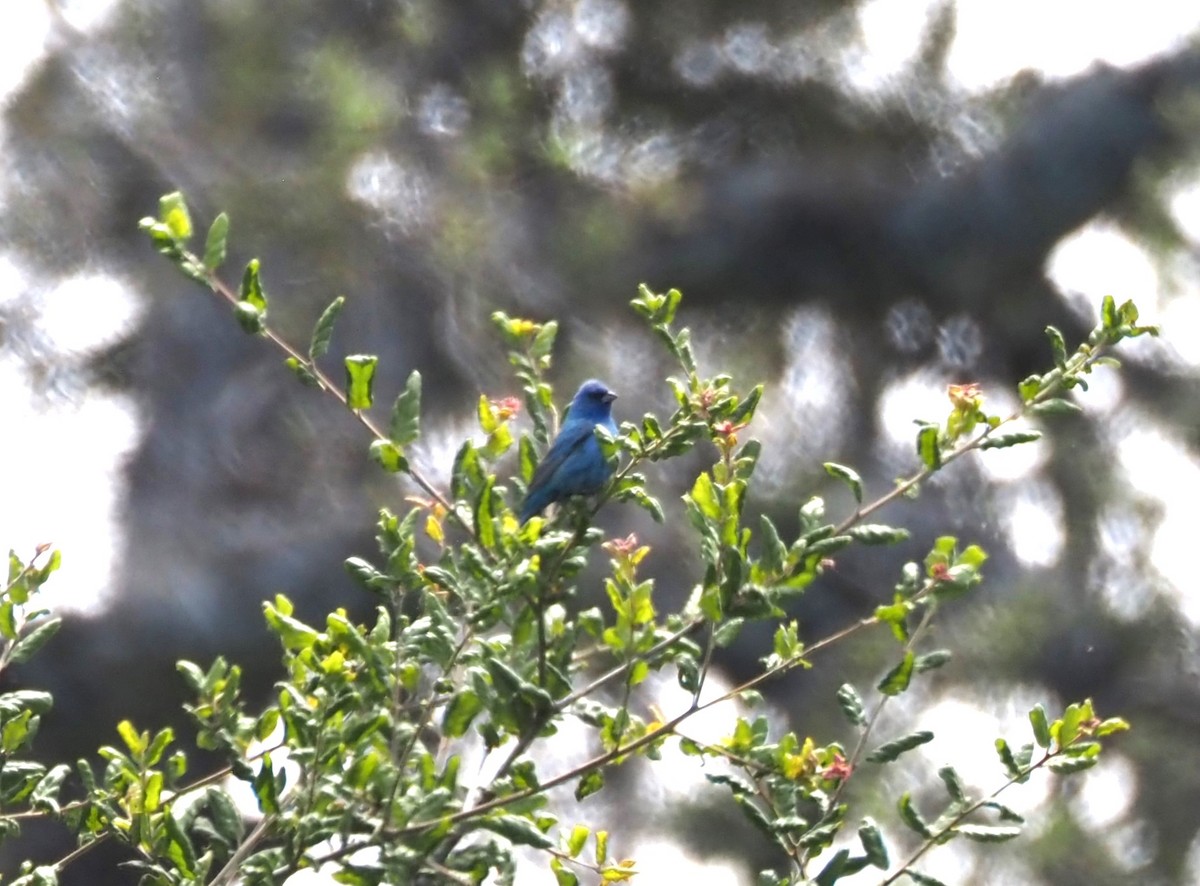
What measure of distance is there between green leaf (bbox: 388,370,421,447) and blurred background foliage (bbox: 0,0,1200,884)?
265 centimetres

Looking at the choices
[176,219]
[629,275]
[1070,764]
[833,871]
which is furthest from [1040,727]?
[629,275]

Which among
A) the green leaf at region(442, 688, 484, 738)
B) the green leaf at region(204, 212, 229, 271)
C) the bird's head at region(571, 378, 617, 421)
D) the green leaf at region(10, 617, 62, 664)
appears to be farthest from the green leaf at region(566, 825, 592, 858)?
the bird's head at region(571, 378, 617, 421)

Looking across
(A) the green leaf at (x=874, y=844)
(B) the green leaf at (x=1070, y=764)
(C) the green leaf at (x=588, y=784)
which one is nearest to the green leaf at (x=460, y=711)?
(C) the green leaf at (x=588, y=784)

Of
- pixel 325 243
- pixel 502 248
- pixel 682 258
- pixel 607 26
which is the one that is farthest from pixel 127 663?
pixel 607 26

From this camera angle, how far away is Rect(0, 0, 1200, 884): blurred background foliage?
517 cm

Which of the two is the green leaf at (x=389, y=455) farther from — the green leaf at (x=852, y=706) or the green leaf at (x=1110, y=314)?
the green leaf at (x=1110, y=314)

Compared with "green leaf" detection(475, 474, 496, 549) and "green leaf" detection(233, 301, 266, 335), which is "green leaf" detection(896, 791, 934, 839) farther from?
"green leaf" detection(233, 301, 266, 335)

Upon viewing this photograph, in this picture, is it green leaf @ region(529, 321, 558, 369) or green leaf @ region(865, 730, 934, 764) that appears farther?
green leaf @ region(529, 321, 558, 369)

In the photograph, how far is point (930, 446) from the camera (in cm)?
207

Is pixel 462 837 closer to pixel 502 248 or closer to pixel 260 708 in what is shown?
pixel 260 708

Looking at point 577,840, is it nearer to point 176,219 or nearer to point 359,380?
point 359,380

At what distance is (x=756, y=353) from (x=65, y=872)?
104 inches

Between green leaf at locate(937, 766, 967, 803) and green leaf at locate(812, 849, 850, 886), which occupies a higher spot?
green leaf at locate(937, 766, 967, 803)

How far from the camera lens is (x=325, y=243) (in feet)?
18.0
